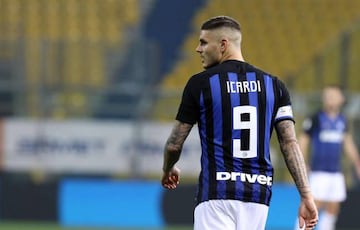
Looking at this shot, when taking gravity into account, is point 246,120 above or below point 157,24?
below

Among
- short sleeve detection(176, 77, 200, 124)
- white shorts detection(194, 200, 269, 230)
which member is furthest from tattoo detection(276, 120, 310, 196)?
short sleeve detection(176, 77, 200, 124)

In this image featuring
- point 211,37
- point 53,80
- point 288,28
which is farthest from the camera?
point 288,28

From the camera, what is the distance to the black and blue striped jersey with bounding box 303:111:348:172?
41.7ft

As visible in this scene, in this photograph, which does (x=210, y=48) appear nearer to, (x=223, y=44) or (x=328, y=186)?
(x=223, y=44)

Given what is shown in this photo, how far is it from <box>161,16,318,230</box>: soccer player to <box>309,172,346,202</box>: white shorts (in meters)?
7.06

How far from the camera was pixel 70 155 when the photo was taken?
49.7ft

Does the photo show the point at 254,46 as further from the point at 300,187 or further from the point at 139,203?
the point at 300,187

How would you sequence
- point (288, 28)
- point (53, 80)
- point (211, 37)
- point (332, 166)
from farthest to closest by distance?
point (288, 28) → point (53, 80) → point (332, 166) → point (211, 37)

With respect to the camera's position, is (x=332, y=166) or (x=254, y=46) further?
(x=254, y=46)

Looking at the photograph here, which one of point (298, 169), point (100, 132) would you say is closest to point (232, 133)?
point (298, 169)

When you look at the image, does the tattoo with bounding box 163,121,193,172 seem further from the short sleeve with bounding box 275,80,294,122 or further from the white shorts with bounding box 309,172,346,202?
the white shorts with bounding box 309,172,346,202

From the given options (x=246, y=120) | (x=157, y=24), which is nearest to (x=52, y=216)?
(x=157, y=24)

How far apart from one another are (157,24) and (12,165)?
3.27 meters

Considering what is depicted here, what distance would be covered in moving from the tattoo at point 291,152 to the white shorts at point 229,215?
27 cm
